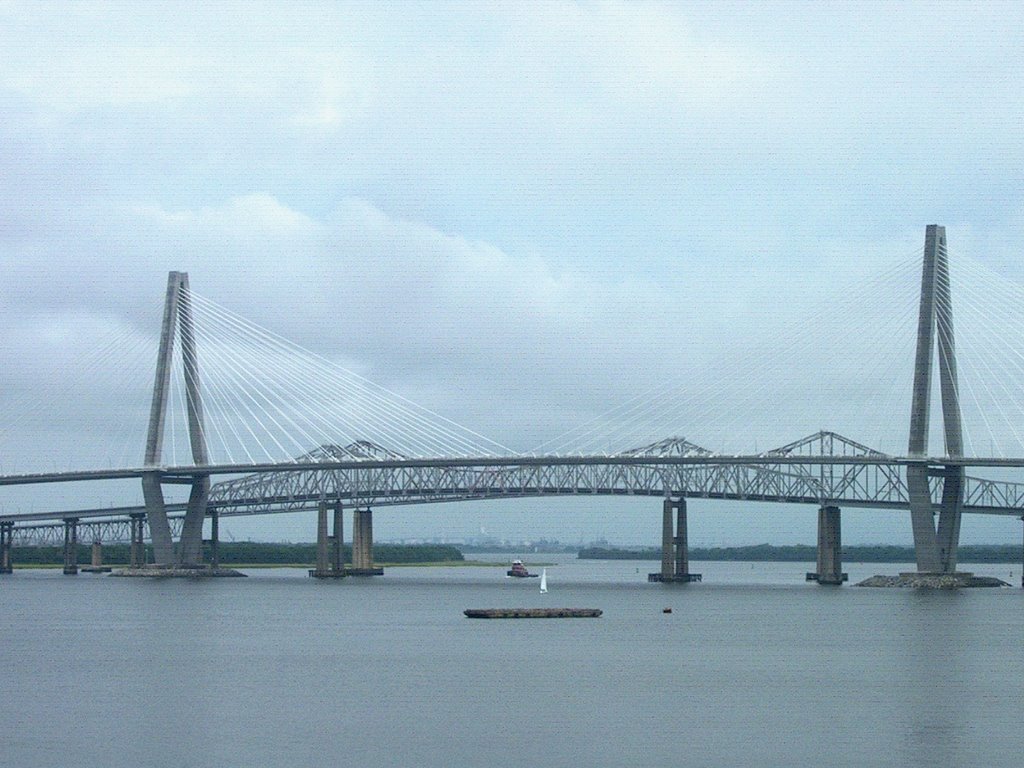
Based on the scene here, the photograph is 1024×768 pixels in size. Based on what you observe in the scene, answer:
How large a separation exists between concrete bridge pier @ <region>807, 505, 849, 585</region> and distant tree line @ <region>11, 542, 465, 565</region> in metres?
46.0

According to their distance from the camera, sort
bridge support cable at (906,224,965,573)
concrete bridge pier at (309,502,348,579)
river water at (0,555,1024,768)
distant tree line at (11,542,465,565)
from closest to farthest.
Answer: river water at (0,555,1024,768) → bridge support cable at (906,224,965,573) → concrete bridge pier at (309,502,348,579) → distant tree line at (11,542,465,565)

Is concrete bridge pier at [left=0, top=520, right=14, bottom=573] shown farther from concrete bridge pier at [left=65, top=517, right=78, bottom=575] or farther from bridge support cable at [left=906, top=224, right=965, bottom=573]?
bridge support cable at [left=906, top=224, right=965, bottom=573]

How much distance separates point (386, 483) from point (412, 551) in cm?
8634

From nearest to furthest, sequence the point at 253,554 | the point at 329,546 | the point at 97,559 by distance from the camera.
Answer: the point at 329,546 < the point at 97,559 < the point at 253,554

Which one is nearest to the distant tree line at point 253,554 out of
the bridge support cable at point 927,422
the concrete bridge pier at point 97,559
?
the concrete bridge pier at point 97,559

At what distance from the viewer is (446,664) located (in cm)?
3888

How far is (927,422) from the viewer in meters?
68.3

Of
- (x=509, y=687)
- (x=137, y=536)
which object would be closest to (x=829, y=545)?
(x=137, y=536)

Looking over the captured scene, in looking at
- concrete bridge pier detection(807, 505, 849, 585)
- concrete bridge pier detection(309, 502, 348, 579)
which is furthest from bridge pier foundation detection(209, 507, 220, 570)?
concrete bridge pier detection(807, 505, 849, 585)

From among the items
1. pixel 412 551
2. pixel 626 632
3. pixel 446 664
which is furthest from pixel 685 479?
pixel 412 551

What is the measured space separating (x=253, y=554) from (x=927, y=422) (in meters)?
98.6

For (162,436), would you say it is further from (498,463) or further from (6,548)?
(6,548)

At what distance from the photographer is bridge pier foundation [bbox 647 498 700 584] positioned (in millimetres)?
82375

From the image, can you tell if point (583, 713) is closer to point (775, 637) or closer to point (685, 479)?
point (775, 637)
